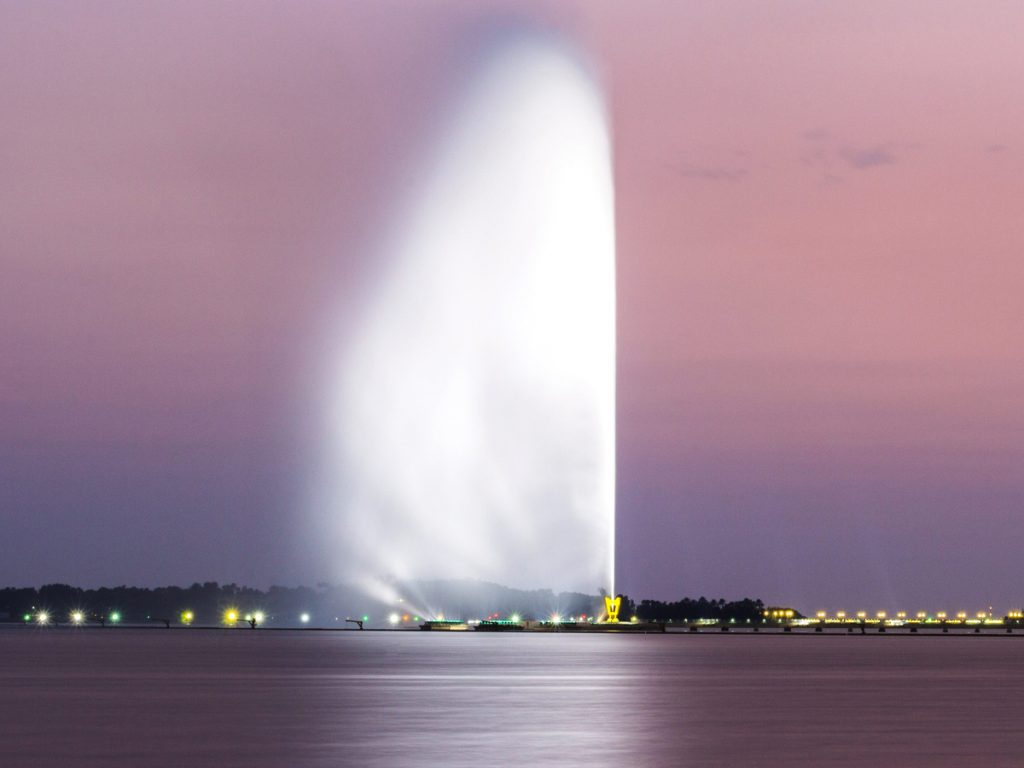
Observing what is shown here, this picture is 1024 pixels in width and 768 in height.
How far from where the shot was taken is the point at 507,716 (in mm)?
53094

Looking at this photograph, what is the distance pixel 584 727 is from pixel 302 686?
26.0 m

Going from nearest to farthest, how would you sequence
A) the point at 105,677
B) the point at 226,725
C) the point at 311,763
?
the point at 311,763, the point at 226,725, the point at 105,677

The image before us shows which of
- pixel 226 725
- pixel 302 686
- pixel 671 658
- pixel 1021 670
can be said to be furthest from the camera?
pixel 671 658

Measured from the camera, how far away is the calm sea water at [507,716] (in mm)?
40594

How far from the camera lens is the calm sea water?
133ft

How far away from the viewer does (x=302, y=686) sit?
72.9 metres

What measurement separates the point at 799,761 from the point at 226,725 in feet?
57.1

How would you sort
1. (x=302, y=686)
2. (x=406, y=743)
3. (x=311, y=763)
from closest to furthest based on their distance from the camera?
(x=311, y=763)
(x=406, y=743)
(x=302, y=686)

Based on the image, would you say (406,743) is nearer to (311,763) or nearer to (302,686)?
(311,763)

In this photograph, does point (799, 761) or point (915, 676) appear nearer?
point (799, 761)

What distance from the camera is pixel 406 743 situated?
4362 centimetres

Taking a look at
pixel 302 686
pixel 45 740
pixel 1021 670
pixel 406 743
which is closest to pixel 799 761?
pixel 406 743

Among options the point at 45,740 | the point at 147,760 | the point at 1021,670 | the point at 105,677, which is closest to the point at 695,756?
the point at 147,760

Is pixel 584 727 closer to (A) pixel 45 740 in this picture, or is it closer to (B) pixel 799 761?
(B) pixel 799 761
